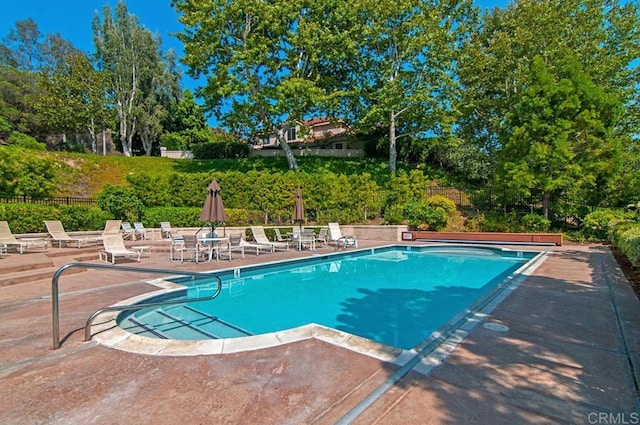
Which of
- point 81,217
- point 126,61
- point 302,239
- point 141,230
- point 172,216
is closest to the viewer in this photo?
point 302,239

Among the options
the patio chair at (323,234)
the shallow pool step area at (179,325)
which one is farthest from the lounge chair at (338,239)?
the shallow pool step area at (179,325)

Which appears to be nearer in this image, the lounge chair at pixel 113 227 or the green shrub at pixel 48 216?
the green shrub at pixel 48 216

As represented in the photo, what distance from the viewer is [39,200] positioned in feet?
47.9

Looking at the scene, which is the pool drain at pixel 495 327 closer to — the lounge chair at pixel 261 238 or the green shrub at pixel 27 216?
the lounge chair at pixel 261 238

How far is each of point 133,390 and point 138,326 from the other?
2.46 metres

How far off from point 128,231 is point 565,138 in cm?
1953

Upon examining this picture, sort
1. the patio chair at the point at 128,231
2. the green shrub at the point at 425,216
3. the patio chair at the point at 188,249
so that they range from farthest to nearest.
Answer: the green shrub at the point at 425,216 → the patio chair at the point at 128,231 → the patio chair at the point at 188,249

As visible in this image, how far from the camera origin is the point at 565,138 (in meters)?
14.9

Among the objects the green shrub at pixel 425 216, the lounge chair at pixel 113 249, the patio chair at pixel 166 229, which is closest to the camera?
the lounge chair at pixel 113 249

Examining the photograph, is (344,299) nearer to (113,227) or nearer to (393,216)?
(113,227)

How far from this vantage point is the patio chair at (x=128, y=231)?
536 inches

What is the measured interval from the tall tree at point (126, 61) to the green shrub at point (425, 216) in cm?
2763

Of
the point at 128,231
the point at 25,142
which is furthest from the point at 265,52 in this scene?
the point at 25,142

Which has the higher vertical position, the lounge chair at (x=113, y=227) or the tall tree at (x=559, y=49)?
the tall tree at (x=559, y=49)
